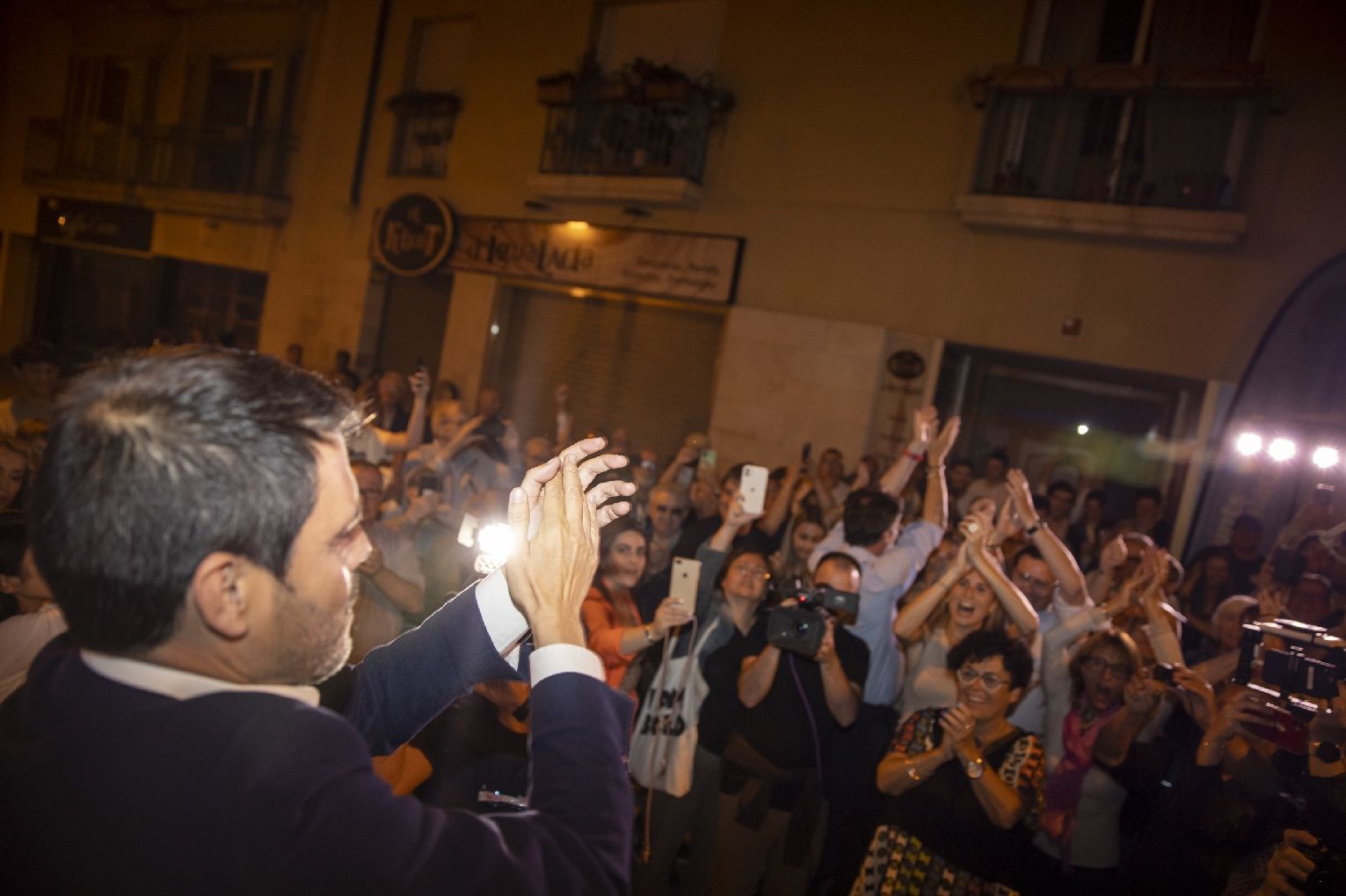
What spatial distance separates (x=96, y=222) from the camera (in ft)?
54.9

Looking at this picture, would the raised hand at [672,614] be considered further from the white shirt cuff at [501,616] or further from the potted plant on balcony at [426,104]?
the potted plant on balcony at [426,104]

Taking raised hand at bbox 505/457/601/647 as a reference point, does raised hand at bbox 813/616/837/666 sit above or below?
below

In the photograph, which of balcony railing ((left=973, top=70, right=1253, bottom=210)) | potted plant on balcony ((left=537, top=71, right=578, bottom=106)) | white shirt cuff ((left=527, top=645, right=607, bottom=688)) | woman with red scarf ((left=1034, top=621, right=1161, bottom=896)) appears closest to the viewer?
white shirt cuff ((left=527, top=645, right=607, bottom=688))

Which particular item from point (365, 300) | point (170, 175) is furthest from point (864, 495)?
point (170, 175)

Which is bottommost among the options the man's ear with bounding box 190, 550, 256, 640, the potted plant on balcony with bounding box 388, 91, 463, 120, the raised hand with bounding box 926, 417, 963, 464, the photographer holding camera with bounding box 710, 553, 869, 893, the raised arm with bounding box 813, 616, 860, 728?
the photographer holding camera with bounding box 710, 553, 869, 893

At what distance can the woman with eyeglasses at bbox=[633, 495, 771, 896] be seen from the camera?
371 centimetres

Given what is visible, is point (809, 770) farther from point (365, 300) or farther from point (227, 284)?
point (227, 284)

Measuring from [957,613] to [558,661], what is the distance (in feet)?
10.7

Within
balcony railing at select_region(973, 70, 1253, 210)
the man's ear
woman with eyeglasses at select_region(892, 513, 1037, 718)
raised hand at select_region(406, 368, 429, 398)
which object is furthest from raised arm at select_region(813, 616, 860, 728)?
balcony railing at select_region(973, 70, 1253, 210)

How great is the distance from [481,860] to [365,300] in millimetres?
13379

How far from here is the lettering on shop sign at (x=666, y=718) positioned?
3654 mm

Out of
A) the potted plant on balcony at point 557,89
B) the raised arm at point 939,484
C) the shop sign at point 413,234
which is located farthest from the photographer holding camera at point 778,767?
the shop sign at point 413,234

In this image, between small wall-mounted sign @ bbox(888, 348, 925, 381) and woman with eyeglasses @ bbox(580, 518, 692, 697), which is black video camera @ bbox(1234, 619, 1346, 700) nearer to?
woman with eyeglasses @ bbox(580, 518, 692, 697)

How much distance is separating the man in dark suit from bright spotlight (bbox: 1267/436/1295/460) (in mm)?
7301
